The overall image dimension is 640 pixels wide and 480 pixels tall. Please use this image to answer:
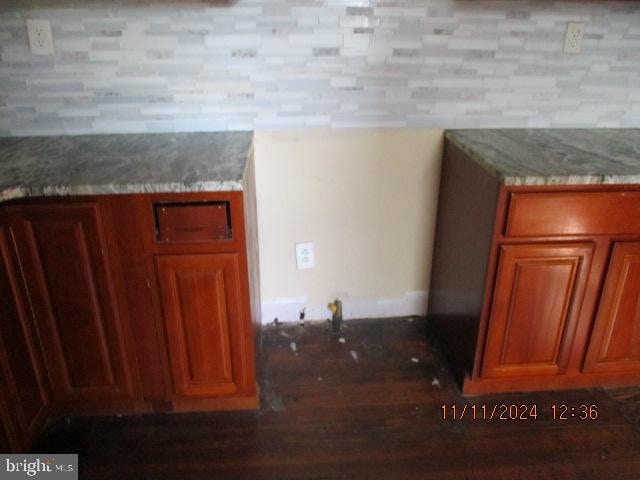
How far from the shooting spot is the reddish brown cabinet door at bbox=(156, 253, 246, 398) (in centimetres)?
151

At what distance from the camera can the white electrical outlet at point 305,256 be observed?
6.95 feet

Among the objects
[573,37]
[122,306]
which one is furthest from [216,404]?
[573,37]

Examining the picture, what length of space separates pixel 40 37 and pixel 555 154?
6.06ft

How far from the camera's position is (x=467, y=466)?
156cm

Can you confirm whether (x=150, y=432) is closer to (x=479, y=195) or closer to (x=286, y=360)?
(x=286, y=360)

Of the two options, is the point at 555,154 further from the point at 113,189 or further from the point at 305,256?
the point at 113,189

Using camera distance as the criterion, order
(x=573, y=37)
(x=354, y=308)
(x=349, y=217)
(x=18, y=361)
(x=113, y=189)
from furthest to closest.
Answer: (x=354, y=308), (x=349, y=217), (x=573, y=37), (x=18, y=361), (x=113, y=189)

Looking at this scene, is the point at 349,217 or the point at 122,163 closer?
the point at 122,163

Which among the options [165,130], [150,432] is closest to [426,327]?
[150,432]

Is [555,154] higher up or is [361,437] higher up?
[555,154]

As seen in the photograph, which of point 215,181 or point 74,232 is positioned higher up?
point 215,181

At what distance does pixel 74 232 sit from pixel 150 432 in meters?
0.74

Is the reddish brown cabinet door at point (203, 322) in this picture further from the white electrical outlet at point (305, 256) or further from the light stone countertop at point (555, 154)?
the light stone countertop at point (555, 154)

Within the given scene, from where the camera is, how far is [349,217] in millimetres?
2094
